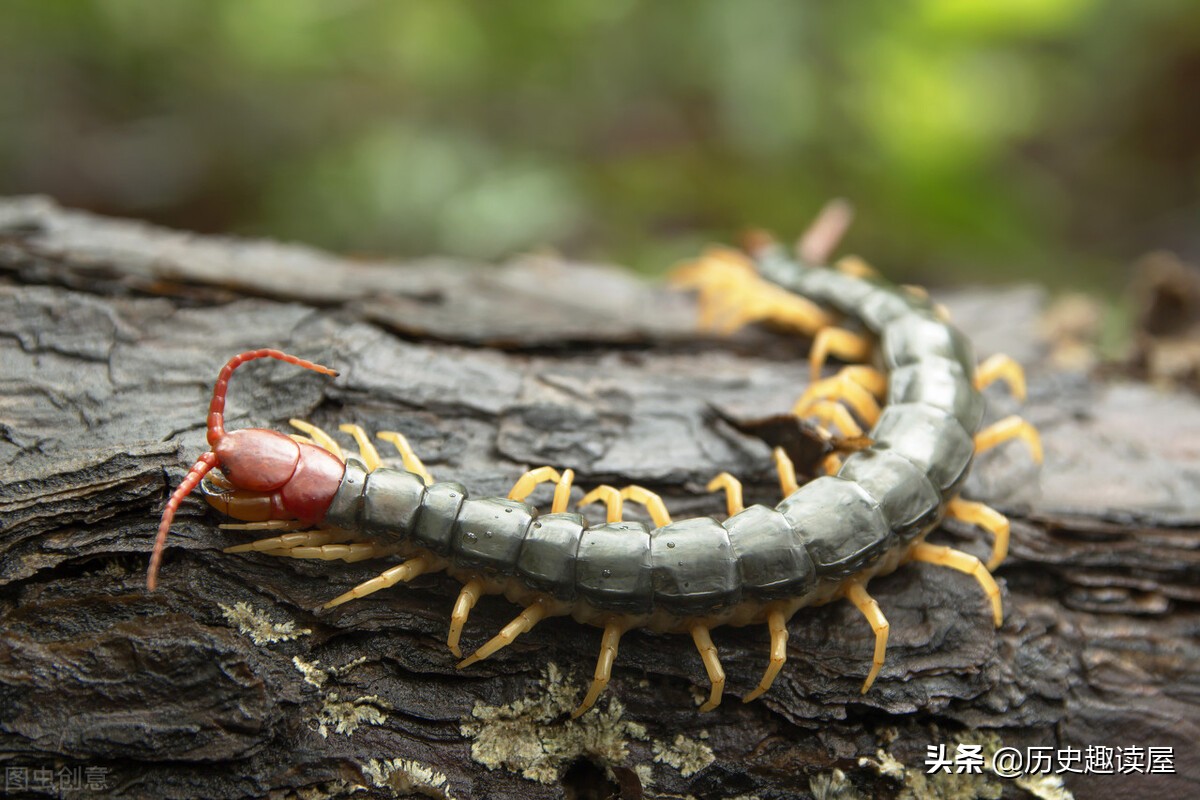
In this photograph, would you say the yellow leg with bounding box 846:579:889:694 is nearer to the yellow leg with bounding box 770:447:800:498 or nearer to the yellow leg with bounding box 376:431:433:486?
the yellow leg with bounding box 770:447:800:498

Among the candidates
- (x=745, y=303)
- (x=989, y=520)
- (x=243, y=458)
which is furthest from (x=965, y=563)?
(x=243, y=458)

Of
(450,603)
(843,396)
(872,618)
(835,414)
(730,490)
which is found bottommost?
(450,603)

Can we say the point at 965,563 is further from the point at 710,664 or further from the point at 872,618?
the point at 710,664

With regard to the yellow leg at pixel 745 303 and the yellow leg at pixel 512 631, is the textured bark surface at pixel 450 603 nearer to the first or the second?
the yellow leg at pixel 512 631

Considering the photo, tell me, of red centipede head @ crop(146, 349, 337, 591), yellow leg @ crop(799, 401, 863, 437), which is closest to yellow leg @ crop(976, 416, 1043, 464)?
yellow leg @ crop(799, 401, 863, 437)

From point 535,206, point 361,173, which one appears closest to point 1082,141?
point 535,206

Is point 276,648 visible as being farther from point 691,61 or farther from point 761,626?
point 691,61

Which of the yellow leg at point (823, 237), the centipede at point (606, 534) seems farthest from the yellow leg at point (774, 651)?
the yellow leg at point (823, 237)
